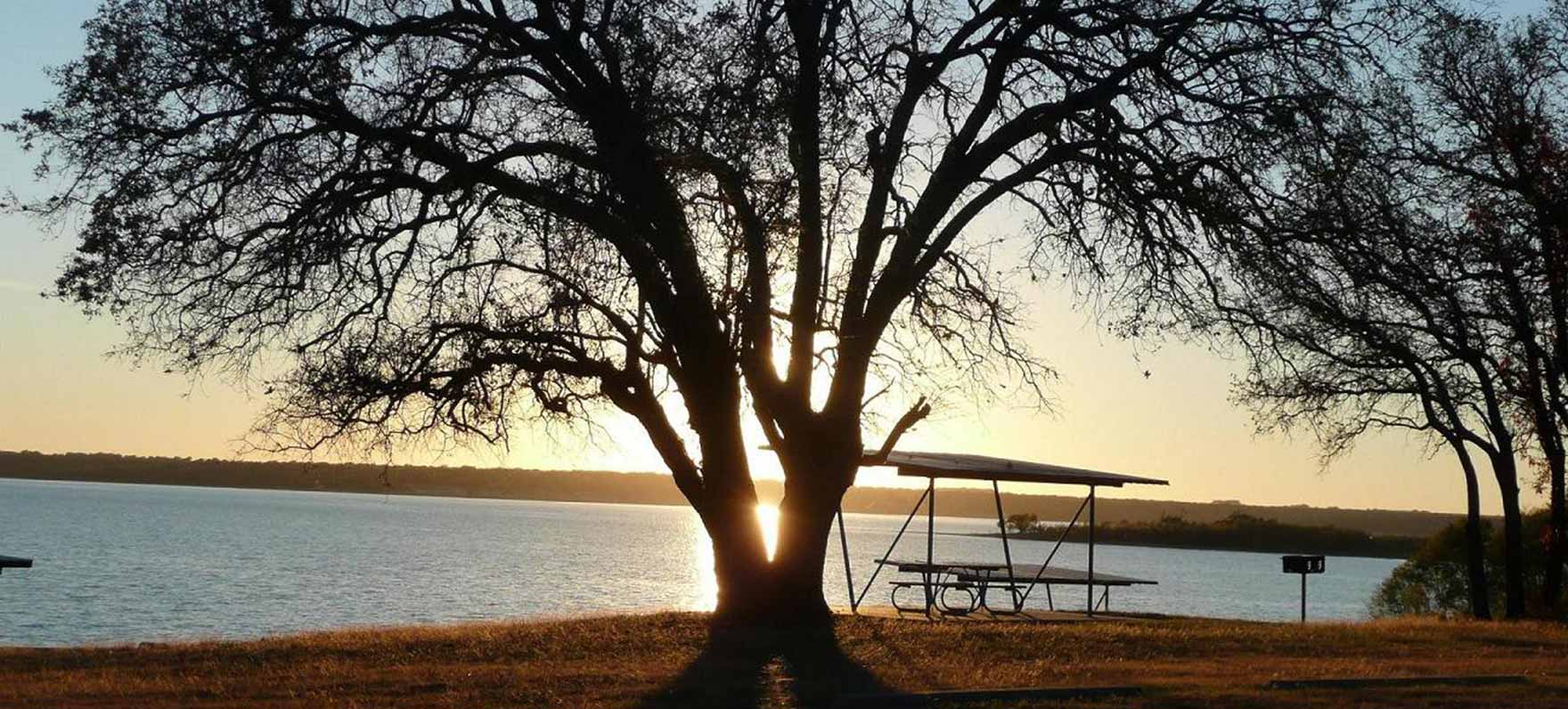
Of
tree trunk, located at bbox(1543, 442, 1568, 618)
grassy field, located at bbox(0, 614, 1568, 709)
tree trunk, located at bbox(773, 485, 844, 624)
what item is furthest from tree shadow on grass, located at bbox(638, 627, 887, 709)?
tree trunk, located at bbox(1543, 442, 1568, 618)

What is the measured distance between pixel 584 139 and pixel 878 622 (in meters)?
6.65

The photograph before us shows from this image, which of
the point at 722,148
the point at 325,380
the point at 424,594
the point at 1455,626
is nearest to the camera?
the point at 722,148

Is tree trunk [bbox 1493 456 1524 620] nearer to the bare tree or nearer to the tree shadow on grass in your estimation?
the bare tree

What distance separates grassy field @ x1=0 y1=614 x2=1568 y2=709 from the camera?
13500 millimetres

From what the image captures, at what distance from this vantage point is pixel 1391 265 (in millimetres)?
17688

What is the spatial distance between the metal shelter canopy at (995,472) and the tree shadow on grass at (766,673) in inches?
201

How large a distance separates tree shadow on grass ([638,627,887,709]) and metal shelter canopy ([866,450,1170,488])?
16.7ft

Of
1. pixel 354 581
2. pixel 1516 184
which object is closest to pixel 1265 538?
pixel 354 581

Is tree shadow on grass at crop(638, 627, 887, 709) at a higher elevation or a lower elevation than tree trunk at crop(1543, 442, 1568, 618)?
lower

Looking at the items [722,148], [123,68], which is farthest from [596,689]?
[123,68]

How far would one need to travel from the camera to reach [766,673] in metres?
15.3

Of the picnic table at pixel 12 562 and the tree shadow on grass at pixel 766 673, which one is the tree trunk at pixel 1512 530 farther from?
the picnic table at pixel 12 562

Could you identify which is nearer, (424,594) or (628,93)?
(628,93)

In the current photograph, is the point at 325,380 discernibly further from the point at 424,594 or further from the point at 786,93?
the point at 424,594
